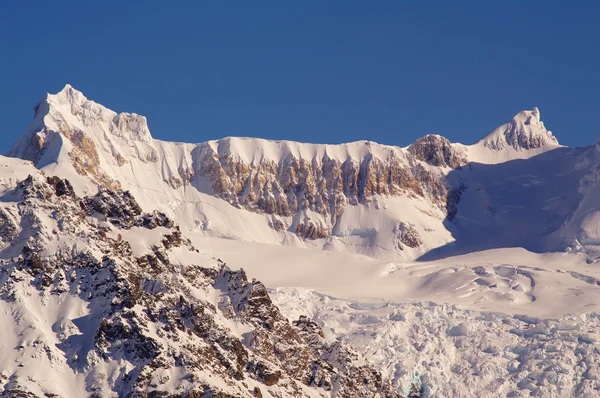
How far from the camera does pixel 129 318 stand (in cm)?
15638

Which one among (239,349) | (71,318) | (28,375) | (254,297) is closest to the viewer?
(28,375)

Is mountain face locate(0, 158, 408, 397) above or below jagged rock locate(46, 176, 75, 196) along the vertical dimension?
below

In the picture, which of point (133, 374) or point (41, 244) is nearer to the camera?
point (133, 374)

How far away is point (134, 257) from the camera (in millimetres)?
175125

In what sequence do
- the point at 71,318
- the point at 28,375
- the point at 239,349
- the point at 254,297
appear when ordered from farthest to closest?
1. the point at 254,297
2. the point at 239,349
3. the point at 71,318
4. the point at 28,375

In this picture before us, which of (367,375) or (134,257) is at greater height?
(134,257)

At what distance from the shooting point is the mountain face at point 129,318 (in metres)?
152

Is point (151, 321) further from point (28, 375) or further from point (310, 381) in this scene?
point (310, 381)

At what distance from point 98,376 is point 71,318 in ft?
29.0

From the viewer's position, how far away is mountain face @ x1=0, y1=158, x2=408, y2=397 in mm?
151750

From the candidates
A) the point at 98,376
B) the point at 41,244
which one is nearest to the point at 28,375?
the point at 98,376

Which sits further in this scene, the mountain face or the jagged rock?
the jagged rock

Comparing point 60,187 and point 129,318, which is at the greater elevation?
point 60,187

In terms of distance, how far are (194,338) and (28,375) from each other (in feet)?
70.9
